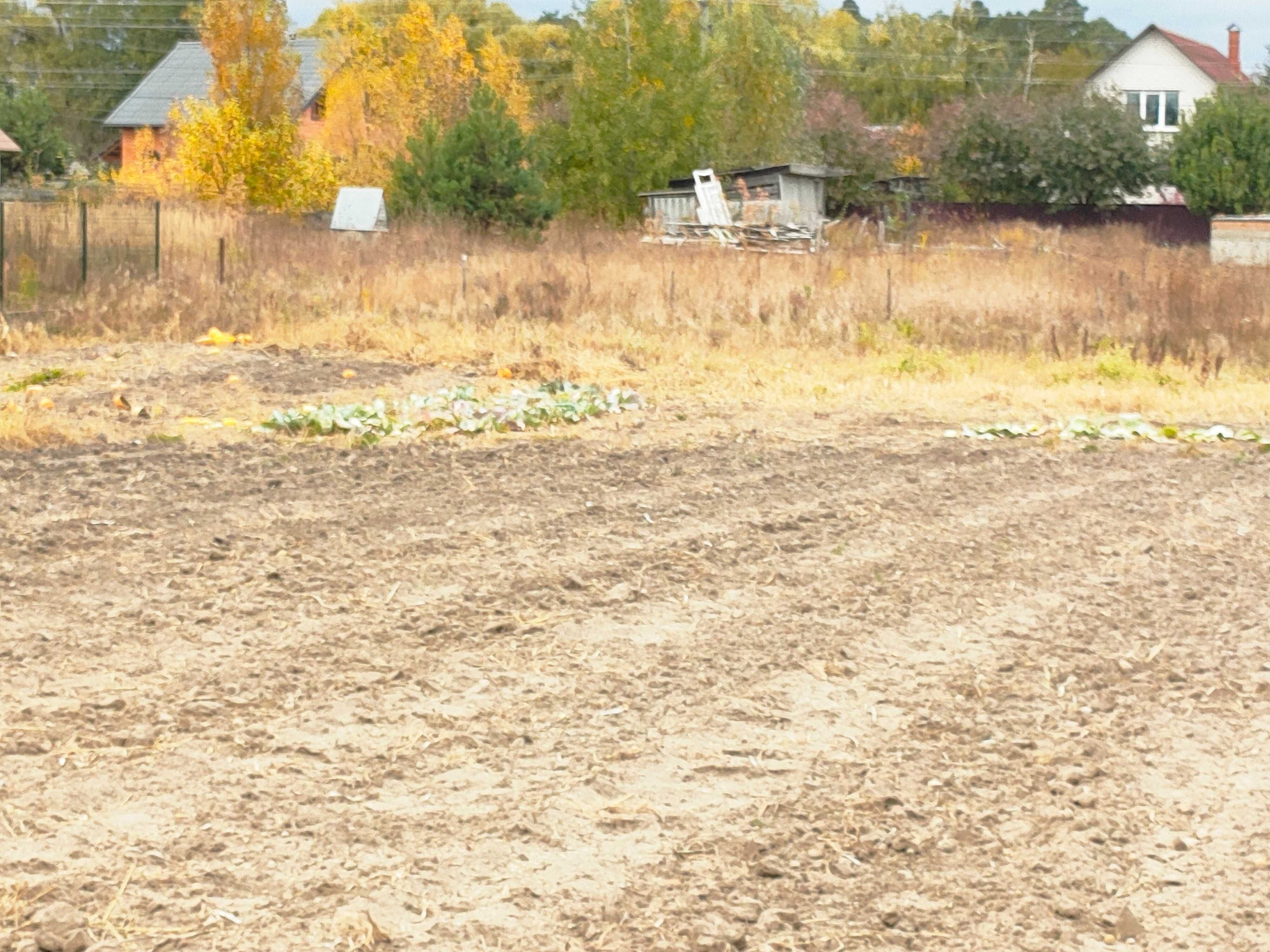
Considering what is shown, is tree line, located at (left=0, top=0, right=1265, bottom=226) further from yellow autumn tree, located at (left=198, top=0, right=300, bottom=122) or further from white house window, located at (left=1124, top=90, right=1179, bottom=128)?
white house window, located at (left=1124, top=90, right=1179, bottom=128)

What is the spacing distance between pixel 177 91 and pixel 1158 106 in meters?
37.1

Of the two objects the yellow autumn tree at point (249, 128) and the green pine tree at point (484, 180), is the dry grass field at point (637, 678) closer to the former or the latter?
the green pine tree at point (484, 180)

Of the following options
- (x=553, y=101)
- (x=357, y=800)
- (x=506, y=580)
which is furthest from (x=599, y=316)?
(x=553, y=101)

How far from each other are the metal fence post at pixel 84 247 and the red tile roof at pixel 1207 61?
158 ft

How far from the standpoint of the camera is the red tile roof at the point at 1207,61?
60.7 m

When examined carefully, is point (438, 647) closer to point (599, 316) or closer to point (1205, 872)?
point (1205, 872)

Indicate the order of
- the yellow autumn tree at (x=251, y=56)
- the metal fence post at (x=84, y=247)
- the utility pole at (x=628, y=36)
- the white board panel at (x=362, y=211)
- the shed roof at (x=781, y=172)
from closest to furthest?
the metal fence post at (x=84, y=247) → the white board panel at (x=362, y=211) → the yellow autumn tree at (x=251, y=56) → the shed roof at (x=781, y=172) → the utility pole at (x=628, y=36)

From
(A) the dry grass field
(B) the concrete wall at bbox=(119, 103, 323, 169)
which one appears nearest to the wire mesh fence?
(A) the dry grass field

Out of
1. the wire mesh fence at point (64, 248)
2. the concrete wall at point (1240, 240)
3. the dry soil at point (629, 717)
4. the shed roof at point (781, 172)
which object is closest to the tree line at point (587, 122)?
the shed roof at point (781, 172)

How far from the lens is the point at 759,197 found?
35.8m

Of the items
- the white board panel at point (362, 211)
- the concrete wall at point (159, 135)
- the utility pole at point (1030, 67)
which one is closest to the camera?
the white board panel at point (362, 211)

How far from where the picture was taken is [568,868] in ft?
14.2

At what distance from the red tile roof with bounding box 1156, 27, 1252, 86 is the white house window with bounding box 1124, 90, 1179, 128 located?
56.2 inches

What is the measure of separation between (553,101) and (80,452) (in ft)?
188
